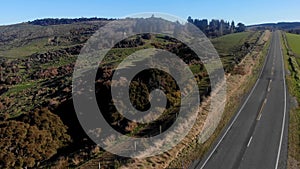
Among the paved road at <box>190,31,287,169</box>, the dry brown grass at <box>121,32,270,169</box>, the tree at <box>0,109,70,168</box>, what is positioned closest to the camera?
the dry brown grass at <box>121,32,270,169</box>

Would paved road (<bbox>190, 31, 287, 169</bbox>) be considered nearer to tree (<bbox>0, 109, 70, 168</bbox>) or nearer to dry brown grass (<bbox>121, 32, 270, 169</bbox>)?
dry brown grass (<bbox>121, 32, 270, 169</bbox>)

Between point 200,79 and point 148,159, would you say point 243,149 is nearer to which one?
point 148,159

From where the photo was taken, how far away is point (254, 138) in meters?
24.9

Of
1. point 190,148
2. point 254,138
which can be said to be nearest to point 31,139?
point 190,148

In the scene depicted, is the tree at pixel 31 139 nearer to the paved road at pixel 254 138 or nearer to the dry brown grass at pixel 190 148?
the dry brown grass at pixel 190 148

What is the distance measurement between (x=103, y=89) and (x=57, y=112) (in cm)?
656

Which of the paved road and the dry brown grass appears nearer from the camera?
the dry brown grass

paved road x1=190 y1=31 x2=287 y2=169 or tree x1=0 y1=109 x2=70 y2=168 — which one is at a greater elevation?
tree x1=0 y1=109 x2=70 y2=168

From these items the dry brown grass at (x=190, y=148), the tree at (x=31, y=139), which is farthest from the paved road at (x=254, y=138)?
the tree at (x=31, y=139)

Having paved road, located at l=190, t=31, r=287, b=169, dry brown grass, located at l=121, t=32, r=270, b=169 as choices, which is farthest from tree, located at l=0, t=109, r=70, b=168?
paved road, located at l=190, t=31, r=287, b=169

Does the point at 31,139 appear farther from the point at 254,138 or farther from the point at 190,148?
the point at 254,138

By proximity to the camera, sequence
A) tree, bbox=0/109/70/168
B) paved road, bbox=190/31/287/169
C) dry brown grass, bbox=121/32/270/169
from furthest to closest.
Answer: tree, bbox=0/109/70/168 → paved road, bbox=190/31/287/169 → dry brown grass, bbox=121/32/270/169

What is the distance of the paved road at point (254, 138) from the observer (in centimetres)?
2042

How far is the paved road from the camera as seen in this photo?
20.4 m
